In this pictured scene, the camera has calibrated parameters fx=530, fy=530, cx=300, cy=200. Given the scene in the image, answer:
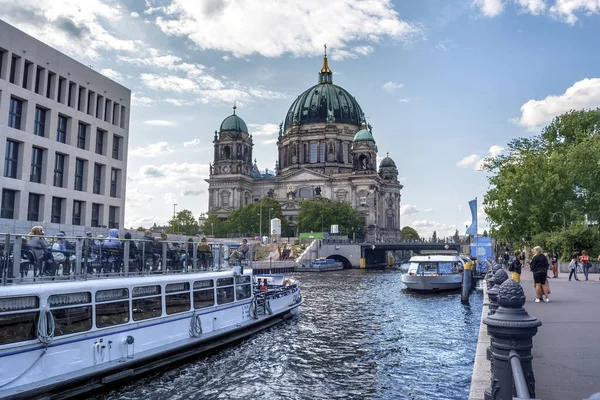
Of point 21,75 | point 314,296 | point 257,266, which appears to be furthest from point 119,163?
point 257,266

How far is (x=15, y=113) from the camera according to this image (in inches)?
1484

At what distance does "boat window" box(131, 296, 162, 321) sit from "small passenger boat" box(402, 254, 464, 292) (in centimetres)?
2725

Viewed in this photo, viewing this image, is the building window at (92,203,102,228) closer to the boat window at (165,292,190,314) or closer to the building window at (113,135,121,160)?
the building window at (113,135,121,160)

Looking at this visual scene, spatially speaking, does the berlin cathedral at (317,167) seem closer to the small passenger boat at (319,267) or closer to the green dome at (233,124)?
the green dome at (233,124)

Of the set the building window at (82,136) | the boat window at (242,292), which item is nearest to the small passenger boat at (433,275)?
the boat window at (242,292)

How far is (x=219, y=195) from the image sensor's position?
417ft

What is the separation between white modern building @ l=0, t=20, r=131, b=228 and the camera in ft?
122

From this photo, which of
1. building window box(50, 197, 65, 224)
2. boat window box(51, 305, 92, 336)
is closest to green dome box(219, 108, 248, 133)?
building window box(50, 197, 65, 224)

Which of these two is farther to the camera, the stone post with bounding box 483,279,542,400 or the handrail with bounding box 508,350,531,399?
the stone post with bounding box 483,279,542,400

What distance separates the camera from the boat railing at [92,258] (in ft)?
42.1

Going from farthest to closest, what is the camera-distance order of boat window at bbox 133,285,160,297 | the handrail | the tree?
the tree
boat window at bbox 133,285,160,297
the handrail

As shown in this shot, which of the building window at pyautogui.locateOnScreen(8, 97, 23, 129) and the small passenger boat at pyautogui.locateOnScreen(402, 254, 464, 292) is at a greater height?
the building window at pyautogui.locateOnScreen(8, 97, 23, 129)

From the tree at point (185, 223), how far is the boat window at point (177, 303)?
101951 mm

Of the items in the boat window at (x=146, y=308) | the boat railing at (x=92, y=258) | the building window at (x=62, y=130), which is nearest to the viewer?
the boat railing at (x=92, y=258)
